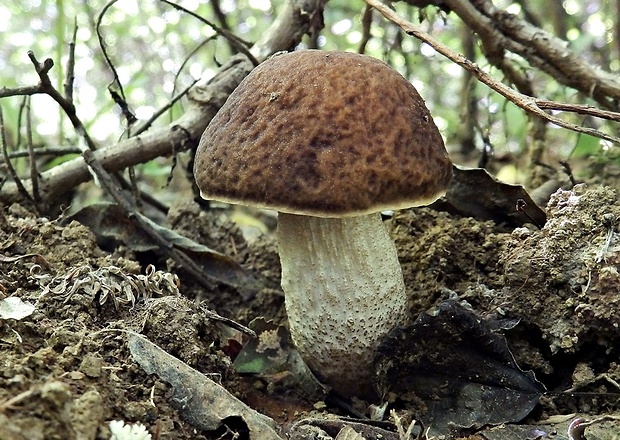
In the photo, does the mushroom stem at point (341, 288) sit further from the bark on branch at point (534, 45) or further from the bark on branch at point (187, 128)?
the bark on branch at point (534, 45)

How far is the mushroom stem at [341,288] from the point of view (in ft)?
6.57

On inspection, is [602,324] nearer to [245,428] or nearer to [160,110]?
[245,428]

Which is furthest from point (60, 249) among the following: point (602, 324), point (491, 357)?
point (602, 324)

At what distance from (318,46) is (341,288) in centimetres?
202

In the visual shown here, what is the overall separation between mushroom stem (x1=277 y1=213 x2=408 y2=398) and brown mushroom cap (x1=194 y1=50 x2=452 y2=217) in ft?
0.97

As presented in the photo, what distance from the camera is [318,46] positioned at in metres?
3.53

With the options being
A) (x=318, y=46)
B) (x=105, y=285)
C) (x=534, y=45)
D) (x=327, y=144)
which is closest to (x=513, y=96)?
(x=327, y=144)

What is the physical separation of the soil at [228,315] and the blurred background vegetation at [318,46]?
0.97 meters

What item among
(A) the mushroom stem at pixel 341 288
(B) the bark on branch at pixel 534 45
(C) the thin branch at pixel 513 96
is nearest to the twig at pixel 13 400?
(A) the mushroom stem at pixel 341 288

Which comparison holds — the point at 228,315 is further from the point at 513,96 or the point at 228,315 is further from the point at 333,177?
the point at 513,96

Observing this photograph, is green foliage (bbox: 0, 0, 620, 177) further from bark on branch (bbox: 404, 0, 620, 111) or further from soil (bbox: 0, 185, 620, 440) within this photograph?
soil (bbox: 0, 185, 620, 440)

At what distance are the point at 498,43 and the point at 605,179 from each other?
0.91 m

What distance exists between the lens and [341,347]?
209cm

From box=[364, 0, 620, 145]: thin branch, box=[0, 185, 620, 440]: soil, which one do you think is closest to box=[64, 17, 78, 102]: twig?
box=[0, 185, 620, 440]: soil
